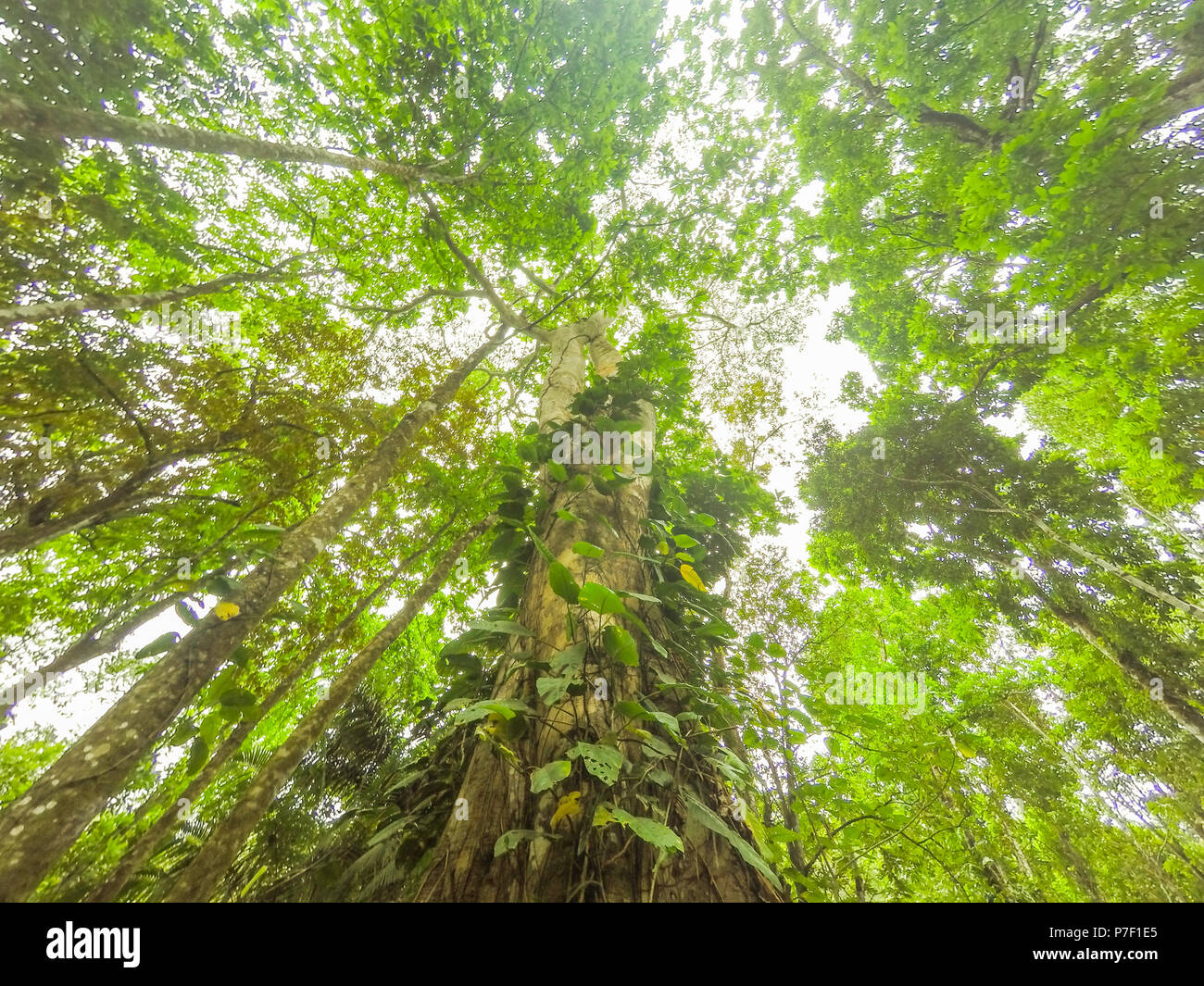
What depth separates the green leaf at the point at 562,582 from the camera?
1.66 metres

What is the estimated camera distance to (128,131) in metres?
2.93

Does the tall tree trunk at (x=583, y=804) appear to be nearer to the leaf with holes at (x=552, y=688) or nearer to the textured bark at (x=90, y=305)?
the leaf with holes at (x=552, y=688)

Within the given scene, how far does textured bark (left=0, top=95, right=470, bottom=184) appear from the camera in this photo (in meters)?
2.65

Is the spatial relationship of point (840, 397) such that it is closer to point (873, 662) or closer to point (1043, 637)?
point (1043, 637)

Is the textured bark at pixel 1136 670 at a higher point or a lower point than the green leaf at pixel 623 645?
lower

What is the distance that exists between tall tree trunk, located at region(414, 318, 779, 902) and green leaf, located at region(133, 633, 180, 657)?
142 centimetres

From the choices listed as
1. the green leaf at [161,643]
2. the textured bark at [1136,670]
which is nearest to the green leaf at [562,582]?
the green leaf at [161,643]

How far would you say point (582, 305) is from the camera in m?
7.00

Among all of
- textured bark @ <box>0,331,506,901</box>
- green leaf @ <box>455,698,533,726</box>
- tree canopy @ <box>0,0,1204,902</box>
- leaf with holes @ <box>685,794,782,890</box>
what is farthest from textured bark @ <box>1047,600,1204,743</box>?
textured bark @ <box>0,331,506,901</box>

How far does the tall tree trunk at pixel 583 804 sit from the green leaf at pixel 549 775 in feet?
0.27

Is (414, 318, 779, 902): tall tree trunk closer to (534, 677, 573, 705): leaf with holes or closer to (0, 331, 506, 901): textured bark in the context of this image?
(534, 677, 573, 705): leaf with holes

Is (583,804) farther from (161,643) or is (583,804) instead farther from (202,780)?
(202,780)
